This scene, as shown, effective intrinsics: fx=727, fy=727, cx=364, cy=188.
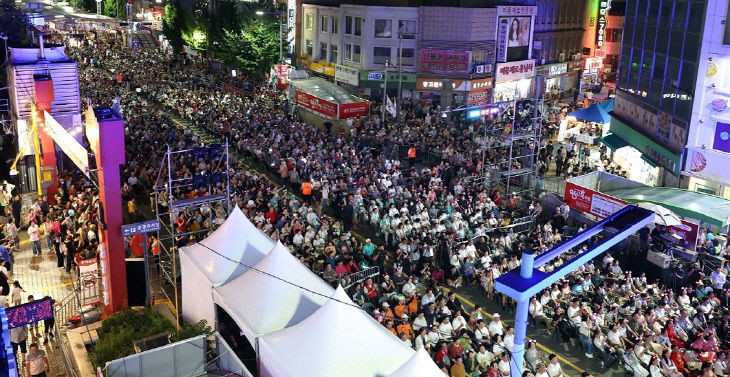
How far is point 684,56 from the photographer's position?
29688mm

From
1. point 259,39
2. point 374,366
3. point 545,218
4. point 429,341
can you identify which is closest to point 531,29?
point 259,39

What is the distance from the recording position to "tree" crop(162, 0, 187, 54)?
73450mm

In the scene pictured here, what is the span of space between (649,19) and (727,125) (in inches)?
296

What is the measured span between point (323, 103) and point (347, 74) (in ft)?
30.9

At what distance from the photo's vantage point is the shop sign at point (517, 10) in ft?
168

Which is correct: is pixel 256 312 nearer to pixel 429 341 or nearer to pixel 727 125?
pixel 429 341

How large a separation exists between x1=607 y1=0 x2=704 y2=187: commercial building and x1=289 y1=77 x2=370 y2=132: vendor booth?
563 inches

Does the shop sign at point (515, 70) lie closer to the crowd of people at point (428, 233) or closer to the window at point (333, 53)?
the crowd of people at point (428, 233)

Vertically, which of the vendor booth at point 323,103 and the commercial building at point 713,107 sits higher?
the commercial building at point 713,107

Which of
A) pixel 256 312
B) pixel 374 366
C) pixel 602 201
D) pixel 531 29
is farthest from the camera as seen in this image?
pixel 531 29

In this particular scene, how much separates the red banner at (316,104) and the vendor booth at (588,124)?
43.8ft

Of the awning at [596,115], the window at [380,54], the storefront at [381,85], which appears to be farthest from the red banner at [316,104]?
the awning at [596,115]

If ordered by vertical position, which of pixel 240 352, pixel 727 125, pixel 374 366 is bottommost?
pixel 240 352

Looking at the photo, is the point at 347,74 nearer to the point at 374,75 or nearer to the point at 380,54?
the point at 380,54
